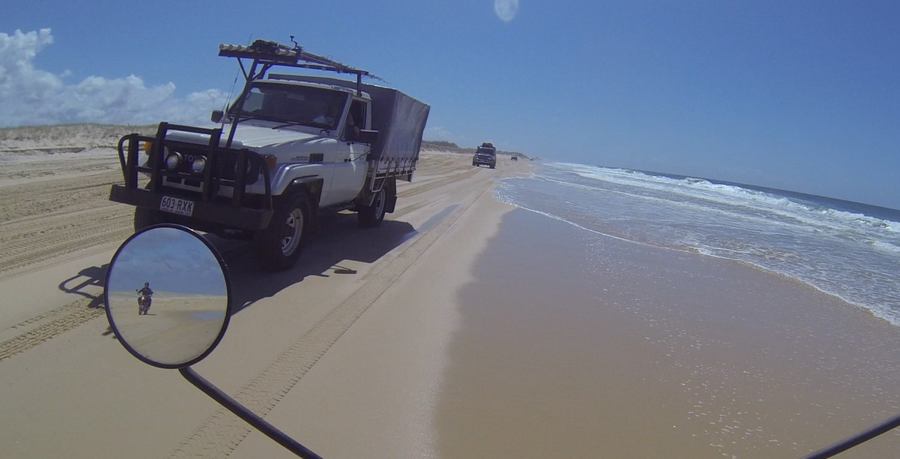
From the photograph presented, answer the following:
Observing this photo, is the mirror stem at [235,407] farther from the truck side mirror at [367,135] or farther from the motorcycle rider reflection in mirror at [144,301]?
the truck side mirror at [367,135]

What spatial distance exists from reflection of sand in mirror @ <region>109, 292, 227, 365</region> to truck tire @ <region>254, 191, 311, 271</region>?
436 centimetres

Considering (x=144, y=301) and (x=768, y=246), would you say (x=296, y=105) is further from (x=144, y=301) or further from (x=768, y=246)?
(x=768, y=246)

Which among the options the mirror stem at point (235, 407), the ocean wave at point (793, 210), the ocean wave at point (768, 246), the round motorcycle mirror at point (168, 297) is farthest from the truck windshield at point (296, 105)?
the ocean wave at point (793, 210)

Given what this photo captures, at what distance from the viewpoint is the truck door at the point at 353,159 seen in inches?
315

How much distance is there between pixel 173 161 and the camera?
6.04 m

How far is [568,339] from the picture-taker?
5395 millimetres

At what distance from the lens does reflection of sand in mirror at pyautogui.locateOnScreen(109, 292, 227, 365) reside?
1807 mm

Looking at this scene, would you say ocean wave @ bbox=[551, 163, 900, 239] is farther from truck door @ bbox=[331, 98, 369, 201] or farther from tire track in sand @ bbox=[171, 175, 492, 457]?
tire track in sand @ bbox=[171, 175, 492, 457]

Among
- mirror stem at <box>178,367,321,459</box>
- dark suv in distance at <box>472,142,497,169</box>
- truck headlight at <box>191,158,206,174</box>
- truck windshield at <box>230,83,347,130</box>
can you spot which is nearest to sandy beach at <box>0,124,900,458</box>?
truck headlight at <box>191,158,206,174</box>

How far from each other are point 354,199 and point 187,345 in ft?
24.3

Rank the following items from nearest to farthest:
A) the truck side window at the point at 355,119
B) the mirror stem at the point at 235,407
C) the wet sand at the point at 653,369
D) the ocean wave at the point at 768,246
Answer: the mirror stem at the point at 235,407, the wet sand at the point at 653,369, the truck side window at the point at 355,119, the ocean wave at the point at 768,246

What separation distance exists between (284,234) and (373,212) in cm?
376

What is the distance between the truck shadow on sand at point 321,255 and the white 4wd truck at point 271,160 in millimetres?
270

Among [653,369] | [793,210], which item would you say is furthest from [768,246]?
[793,210]
